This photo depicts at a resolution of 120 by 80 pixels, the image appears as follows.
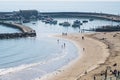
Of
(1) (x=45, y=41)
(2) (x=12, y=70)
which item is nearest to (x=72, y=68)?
(2) (x=12, y=70)

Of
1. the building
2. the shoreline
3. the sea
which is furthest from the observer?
the building

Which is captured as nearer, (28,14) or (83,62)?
(83,62)

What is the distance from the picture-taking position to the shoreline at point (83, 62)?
42.5 m

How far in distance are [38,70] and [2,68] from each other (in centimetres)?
546

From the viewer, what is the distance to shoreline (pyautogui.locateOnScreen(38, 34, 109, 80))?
4255cm

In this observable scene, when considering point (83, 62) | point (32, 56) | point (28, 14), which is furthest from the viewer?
point (28, 14)

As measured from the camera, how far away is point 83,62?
50.8 meters

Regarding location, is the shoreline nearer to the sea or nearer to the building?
the sea

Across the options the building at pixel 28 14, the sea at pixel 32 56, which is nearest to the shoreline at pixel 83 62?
the sea at pixel 32 56

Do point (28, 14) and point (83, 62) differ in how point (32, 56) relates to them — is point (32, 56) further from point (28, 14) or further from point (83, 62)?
point (28, 14)

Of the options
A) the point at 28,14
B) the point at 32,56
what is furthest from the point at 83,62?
the point at 28,14

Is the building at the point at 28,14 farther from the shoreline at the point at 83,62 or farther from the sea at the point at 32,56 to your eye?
the shoreline at the point at 83,62

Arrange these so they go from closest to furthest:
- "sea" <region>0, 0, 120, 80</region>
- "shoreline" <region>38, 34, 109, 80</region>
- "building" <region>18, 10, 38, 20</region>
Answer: "shoreline" <region>38, 34, 109, 80</region>
"sea" <region>0, 0, 120, 80</region>
"building" <region>18, 10, 38, 20</region>

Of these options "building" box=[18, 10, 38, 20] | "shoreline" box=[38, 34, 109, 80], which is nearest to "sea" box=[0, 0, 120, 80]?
"shoreline" box=[38, 34, 109, 80]
